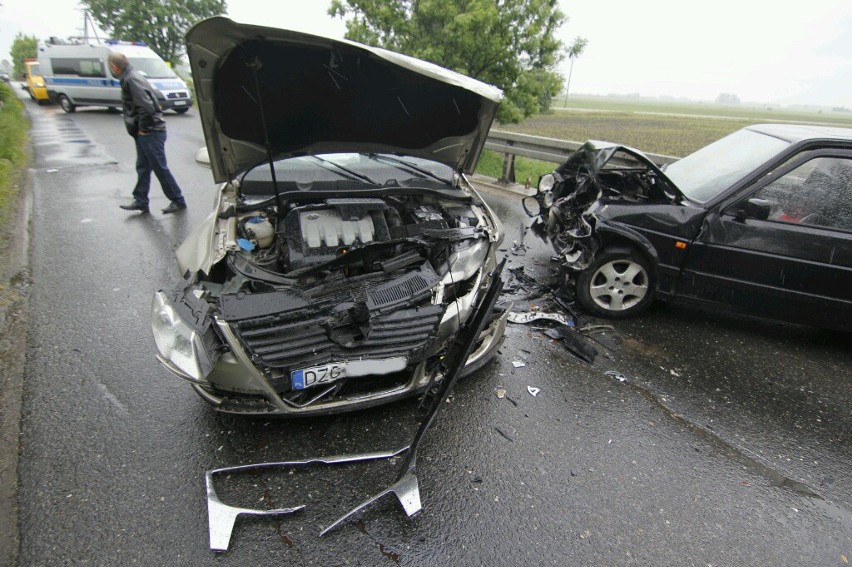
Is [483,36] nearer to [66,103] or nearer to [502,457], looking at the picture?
[502,457]

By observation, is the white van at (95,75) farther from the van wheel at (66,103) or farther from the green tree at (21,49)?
the green tree at (21,49)

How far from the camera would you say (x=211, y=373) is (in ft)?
7.02

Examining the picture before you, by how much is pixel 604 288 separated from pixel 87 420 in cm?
375

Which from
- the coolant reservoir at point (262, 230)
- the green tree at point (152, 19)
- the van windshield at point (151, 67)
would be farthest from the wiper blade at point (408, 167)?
the green tree at point (152, 19)

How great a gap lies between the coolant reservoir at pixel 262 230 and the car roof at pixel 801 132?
3902mm

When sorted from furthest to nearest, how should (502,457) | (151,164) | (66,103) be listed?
(66,103) → (151,164) → (502,457)

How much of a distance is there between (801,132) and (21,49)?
Result: 94.0 meters

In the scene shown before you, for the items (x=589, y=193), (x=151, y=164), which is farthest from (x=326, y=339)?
(x=151, y=164)

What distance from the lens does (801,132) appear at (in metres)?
3.66

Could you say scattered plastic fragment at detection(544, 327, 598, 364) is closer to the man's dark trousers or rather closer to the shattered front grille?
the shattered front grille

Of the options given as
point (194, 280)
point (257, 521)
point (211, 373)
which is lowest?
point (257, 521)

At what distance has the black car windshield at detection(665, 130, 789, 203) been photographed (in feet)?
11.8

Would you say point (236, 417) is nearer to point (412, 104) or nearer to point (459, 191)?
point (459, 191)

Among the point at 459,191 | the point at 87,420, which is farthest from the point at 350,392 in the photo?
the point at 459,191
